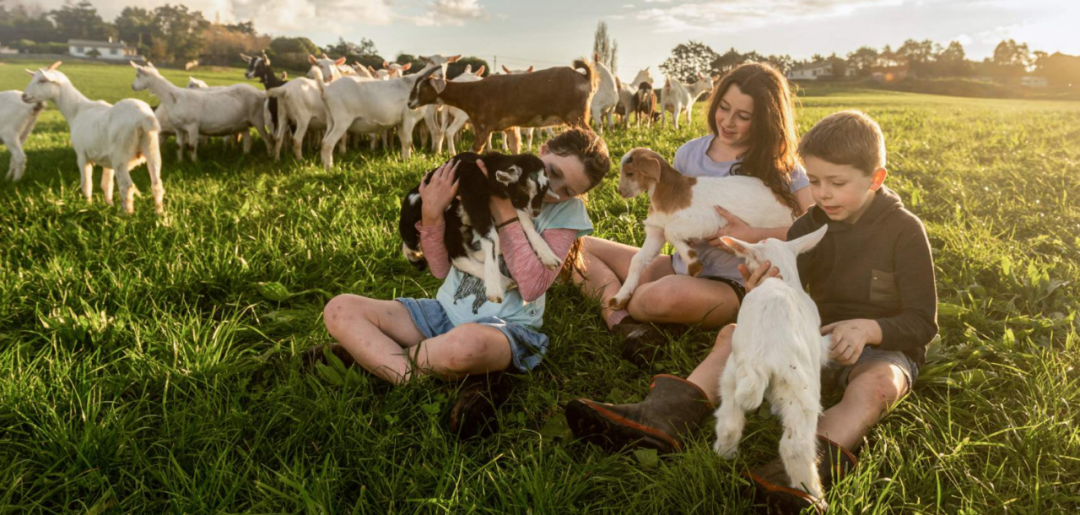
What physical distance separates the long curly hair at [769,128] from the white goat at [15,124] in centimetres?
898

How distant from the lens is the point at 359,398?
2.36 metres

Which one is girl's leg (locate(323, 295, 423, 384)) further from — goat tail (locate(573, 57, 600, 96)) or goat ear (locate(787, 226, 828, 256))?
goat tail (locate(573, 57, 600, 96))

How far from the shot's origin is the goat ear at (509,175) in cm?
230

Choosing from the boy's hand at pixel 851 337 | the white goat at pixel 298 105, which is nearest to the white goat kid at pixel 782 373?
the boy's hand at pixel 851 337

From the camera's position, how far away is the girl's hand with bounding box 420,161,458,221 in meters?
2.36

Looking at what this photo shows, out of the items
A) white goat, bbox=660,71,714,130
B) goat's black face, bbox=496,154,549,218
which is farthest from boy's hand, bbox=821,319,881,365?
white goat, bbox=660,71,714,130

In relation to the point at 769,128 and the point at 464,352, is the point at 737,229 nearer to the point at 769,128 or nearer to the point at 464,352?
the point at 769,128

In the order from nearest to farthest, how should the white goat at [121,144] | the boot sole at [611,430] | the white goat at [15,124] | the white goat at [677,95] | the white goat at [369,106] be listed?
the boot sole at [611,430], the white goat at [121,144], the white goat at [15,124], the white goat at [369,106], the white goat at [677,95]

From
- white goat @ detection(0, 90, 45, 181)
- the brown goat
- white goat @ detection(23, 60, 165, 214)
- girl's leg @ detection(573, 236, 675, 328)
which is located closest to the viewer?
girl's leg @ detection(573, 236, 675, 328)

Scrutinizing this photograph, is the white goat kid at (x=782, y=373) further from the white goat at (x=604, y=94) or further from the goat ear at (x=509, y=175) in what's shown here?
the white goat at (x=604, y=94)

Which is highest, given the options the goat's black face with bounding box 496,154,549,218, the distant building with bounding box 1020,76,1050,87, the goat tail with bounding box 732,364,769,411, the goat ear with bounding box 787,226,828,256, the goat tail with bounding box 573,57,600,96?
the distant building with bounding box 1020,76,1050,87

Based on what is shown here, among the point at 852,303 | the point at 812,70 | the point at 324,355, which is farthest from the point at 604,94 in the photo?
the point at 812,70

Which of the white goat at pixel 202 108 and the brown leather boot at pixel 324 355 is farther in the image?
the white goat at pixel 202 108

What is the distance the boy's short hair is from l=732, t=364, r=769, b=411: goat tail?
0.81m
